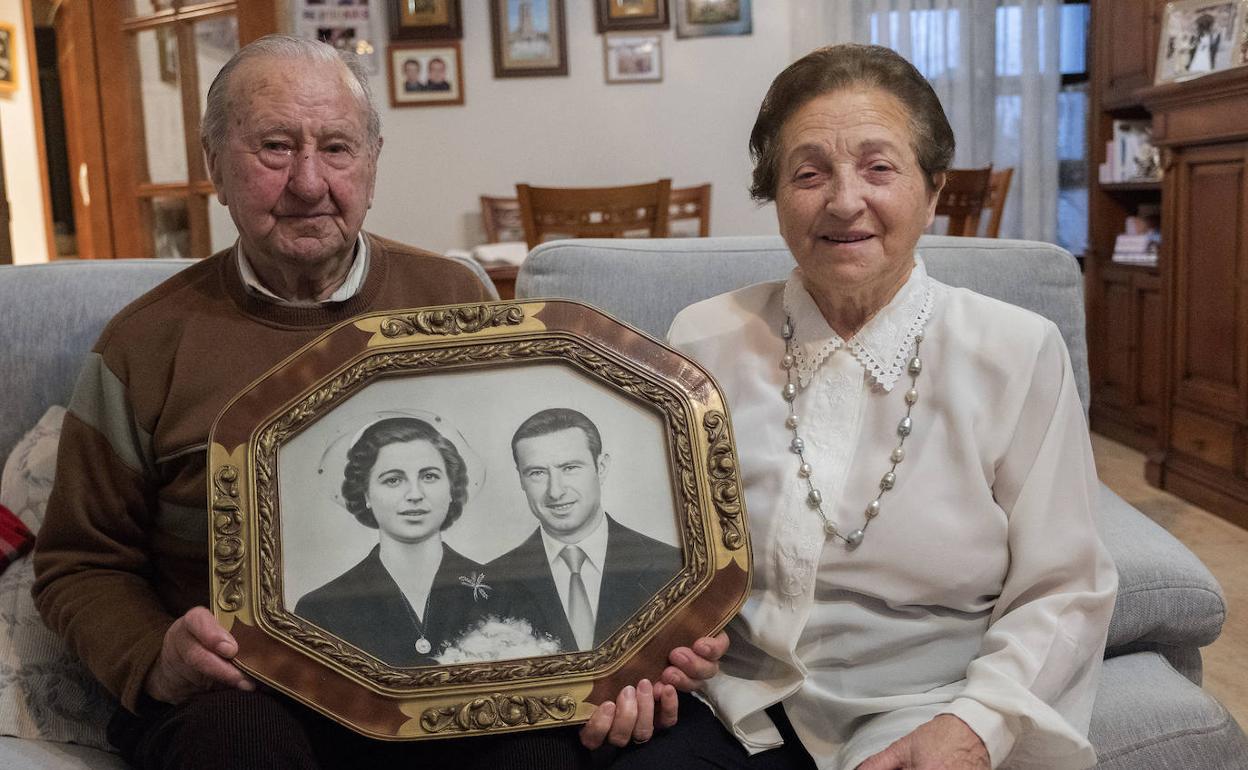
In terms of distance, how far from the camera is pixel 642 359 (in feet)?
4.00

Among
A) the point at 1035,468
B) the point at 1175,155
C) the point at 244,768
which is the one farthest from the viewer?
the point at 1175,155

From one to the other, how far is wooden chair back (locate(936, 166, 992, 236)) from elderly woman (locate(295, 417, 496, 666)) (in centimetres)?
245

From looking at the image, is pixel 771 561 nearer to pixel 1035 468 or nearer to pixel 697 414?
pixel 697 414

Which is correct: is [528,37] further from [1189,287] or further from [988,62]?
[1189,287]

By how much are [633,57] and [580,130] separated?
0.39 m

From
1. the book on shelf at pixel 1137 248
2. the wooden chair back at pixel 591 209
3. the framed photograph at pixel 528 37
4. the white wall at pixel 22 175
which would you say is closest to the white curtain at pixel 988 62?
the book on shelf at pixel 1137 248

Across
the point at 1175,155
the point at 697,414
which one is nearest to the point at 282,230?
the point at 697,414

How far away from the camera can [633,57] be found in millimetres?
4785

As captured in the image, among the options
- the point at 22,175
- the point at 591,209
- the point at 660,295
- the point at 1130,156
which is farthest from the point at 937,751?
the point at 22,175

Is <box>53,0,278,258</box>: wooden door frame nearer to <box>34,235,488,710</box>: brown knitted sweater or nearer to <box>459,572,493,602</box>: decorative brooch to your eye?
<box>34,235,488,710</box>: brown knitted sweater

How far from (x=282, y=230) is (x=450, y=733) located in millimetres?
657

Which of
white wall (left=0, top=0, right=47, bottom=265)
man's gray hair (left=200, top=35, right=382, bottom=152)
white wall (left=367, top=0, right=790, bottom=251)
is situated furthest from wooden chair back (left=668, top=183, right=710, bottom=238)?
white wall (left=0, top=0, right=47, bottom=265)

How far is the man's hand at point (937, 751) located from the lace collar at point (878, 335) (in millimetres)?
372

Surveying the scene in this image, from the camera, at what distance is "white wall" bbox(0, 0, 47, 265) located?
7.49m
